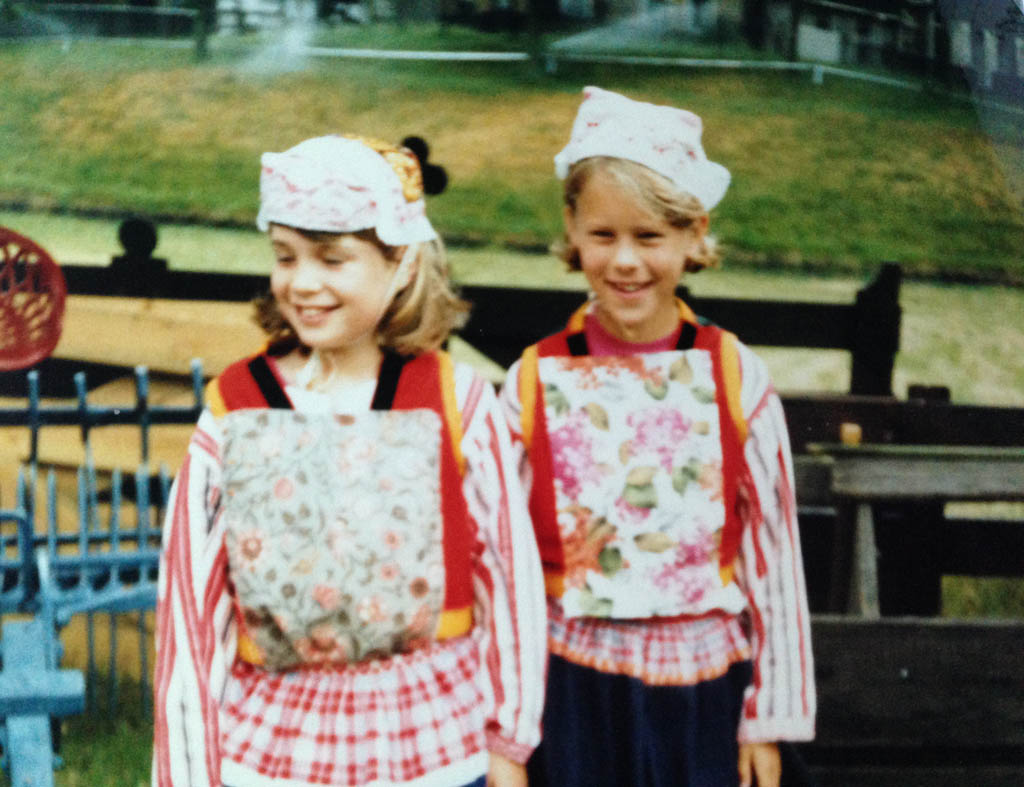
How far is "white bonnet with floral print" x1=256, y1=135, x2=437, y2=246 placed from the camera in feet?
5.11

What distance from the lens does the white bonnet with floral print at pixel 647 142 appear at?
5.70ft

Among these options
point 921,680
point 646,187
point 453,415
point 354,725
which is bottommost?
point 921,680

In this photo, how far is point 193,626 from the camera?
1594 mm

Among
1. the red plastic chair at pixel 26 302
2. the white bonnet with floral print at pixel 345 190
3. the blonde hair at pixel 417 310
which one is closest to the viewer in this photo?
the white bonnet with floral print at pixel 345 190

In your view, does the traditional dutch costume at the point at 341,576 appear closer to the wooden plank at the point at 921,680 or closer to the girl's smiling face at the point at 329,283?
the girl's smiling face at the point at 329,283

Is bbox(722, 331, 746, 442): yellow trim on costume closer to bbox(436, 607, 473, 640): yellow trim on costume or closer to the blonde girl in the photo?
the blonde girl

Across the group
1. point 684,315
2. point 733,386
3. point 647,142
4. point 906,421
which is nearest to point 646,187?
point 647,142

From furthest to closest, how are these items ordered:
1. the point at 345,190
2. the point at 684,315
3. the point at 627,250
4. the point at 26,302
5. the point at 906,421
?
the point at 906,421 → the point at 26,302 → the point at 684,315 → the point at 627,250 → the point at 345,190

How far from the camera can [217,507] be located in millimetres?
1629

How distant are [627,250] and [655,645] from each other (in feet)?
2.19

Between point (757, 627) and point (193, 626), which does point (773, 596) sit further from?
point (193, 626)

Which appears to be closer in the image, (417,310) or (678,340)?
(417,310)

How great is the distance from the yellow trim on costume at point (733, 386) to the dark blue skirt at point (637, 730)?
421mm

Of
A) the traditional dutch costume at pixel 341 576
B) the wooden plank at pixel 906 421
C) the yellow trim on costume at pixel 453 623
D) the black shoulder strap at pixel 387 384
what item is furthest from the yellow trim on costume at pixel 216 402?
the wooden plank at pixel 906 421
